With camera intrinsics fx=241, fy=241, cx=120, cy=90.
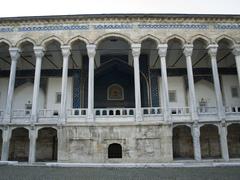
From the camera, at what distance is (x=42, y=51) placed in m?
13.5

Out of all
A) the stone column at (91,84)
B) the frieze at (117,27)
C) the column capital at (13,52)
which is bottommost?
the stone column at (91,84)

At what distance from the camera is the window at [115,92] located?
677 inches

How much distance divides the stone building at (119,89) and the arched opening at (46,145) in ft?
0.19

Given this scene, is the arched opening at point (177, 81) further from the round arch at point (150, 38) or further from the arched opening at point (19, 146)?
the arched opening at point (19, 146)

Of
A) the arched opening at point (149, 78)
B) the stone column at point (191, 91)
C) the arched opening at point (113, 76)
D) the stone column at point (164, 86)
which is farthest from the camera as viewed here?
the arched opening at point (113, 76)

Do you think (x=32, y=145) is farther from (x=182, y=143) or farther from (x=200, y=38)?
(x=200, y=38)

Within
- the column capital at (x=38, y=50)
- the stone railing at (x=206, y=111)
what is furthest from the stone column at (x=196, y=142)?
the column capital at (x=38, y=50)

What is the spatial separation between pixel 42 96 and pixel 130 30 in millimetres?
7973

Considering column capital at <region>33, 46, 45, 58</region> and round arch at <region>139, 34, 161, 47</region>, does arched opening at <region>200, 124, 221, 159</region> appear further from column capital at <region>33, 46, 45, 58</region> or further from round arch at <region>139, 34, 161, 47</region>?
A: column capital at <region>33, 46, 45, 58</region>

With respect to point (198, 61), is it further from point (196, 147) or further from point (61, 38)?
point (61, 38)

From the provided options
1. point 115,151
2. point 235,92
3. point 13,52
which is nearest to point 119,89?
point 115,151

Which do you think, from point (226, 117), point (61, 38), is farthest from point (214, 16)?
point (61, 38)

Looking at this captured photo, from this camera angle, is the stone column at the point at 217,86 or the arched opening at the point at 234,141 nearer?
the stone column at the point at 217,86

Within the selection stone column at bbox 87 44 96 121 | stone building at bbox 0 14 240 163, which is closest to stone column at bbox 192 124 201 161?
stone building at bbox 0 14 240 163
